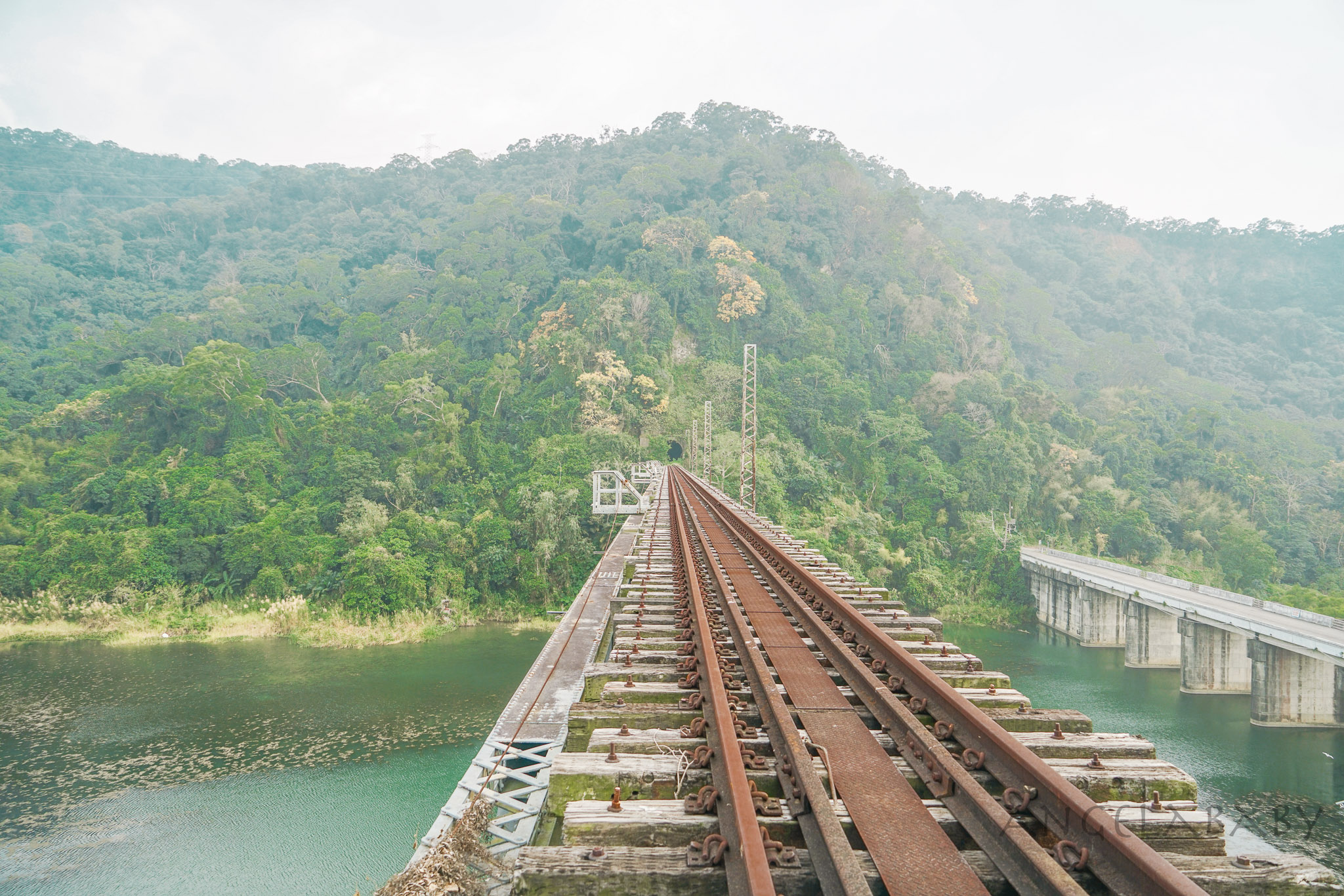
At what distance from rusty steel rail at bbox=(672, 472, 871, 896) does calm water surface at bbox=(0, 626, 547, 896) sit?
39.3 feet

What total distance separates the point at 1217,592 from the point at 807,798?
29.8 m

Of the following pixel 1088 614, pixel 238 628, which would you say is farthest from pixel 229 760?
pixel 1088 614

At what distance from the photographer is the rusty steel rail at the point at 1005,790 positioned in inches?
75.9

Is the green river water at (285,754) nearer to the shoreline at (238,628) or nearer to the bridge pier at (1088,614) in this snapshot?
the shoreline at (238,628)

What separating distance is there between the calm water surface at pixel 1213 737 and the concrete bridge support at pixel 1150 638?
40 centimetres

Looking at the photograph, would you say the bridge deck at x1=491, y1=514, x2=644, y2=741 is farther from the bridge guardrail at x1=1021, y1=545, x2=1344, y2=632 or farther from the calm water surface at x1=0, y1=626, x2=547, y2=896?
the bridge guardrail at x1=1021, y1=545, x2=1344, y2=632

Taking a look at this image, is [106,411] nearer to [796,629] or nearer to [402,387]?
[402,387]

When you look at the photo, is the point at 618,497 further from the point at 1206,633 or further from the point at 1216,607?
the point at 1216,607

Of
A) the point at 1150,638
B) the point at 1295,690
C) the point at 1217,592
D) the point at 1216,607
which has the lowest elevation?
the point at 1150,638

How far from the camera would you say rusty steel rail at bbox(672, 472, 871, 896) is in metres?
1.98

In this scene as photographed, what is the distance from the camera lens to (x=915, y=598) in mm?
32531

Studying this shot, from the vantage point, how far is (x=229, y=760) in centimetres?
1630

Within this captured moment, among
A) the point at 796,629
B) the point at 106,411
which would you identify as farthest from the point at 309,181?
the point at 796,629

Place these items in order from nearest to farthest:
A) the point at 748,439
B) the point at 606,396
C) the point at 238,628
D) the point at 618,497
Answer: the point at 618,497
the point at 238,628
the point at 606,396
the point at 748,439
